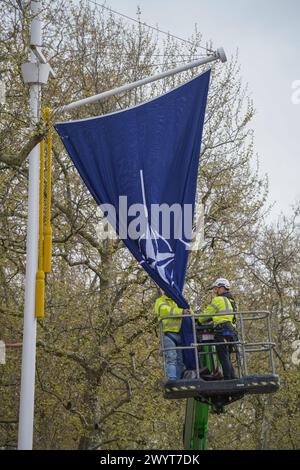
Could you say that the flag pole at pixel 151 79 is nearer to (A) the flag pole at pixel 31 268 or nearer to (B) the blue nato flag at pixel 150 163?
(B) the blue nato flag at pixel 150 163

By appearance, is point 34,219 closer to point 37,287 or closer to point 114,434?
point 37,287

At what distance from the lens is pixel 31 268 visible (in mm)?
14391

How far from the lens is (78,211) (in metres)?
23.9

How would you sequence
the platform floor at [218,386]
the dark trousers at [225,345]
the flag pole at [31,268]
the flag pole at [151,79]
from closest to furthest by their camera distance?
the platform floor at [218,386]
the flag pole at [31,268]
the dark trousers at [225,345]
the flag pole at [151,79]

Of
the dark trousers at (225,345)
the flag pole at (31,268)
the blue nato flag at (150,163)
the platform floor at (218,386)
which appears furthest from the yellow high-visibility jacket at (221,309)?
the flag pole at (31,268)

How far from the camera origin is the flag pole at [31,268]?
13.7 meters

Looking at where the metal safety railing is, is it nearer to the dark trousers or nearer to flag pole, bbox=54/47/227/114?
the dark trousers

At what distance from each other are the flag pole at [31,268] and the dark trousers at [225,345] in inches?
113

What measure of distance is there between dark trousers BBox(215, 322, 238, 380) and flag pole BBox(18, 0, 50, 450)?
2876 millimetres

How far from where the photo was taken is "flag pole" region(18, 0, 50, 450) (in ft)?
44.9

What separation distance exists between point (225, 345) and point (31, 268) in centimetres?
331

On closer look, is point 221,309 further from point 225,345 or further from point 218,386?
point 218,386

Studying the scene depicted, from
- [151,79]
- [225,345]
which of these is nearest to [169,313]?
[225,345]
